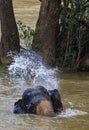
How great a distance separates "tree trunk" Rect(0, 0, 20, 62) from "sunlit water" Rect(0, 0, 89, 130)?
1.24 feet

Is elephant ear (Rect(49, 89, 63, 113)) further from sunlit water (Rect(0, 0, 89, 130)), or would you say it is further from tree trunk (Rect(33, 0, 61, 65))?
tree trunk (Rect(33, 0, 61, 65))

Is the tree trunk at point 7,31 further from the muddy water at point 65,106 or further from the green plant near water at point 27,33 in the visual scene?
the muddy water at point 65,106

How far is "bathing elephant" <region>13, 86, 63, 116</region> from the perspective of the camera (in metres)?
8.11

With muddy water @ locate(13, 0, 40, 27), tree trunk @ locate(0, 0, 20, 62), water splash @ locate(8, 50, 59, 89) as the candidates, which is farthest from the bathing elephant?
muddy water @ locate(13, 0, 40, 27)

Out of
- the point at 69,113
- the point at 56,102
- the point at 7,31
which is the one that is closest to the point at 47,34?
the point at 7,31

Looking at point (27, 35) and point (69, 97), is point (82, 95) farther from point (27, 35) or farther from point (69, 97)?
point (27, 35)

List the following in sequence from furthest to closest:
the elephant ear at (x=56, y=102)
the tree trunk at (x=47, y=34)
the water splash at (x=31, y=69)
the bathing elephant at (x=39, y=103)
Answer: the tree trunk at (x=47, y=34), the water splash at (x=31, y=69), the elephant ear at (x=56, y=102), the bathing elephant at (x=39, y=103)

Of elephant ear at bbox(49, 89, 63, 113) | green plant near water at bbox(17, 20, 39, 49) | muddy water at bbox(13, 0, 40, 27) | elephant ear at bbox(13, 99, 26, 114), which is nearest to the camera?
elephant ear at bbox(49, 89, 63, 113)

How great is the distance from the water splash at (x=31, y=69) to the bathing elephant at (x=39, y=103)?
3.19 metres

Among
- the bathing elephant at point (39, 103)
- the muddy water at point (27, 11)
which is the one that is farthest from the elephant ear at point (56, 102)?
the muddy water at point (27, 11)

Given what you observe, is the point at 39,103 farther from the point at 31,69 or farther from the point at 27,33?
the point at 27,33

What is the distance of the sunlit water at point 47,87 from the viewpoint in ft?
26.4

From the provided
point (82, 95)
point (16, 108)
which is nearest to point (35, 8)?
→ point (82, 95)

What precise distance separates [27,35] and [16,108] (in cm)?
412
